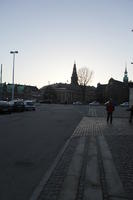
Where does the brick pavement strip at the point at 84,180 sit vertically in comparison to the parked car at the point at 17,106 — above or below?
below

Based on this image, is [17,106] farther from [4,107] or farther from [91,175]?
[91,175]

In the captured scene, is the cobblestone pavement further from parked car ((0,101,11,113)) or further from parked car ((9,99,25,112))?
parked car ((9,99,25,112))

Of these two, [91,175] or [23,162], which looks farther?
[23,162]

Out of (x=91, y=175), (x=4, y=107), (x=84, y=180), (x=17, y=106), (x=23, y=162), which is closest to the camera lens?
(x=84, y=180)

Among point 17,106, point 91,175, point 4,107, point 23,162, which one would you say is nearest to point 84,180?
point 91,175

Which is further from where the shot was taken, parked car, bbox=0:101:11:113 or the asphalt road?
parked car, bbox=0:101:11:113

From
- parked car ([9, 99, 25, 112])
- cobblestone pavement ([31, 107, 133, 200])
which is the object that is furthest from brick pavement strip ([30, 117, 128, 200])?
parked car ([9, 99, 25, 112])

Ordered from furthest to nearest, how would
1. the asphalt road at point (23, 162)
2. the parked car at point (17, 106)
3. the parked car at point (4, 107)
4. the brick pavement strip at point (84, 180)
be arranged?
the parked car at point (17, 106) → the parked car at point (4, 107) → the asphalt road at point (23, 162) → the brick pavement strip at point (84, 180)

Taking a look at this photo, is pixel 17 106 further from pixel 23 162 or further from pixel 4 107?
pixel 23 162

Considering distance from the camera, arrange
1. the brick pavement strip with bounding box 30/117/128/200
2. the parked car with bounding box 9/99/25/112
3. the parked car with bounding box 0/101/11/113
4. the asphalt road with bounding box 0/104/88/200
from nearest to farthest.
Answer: the brick pavement strip with bounding box 30/117/128/200 < the asphalt road with bounding box 0/104/88/200 < the parked car with bounding box 0/101/11/113 < the parked car with bounding box 9/99/25/112

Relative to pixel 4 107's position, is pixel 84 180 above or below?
below

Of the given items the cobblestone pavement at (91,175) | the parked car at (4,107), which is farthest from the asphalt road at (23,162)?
the parked car at (4,107)

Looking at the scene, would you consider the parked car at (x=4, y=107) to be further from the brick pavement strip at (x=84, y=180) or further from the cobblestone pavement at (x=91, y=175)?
the brick pavement strip at (x=84, y=180)

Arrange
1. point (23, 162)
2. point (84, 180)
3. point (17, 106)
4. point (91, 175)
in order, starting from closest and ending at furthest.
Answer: point (84, 180) < point (91, 175) < point (23, 162) < point (17, 106)
